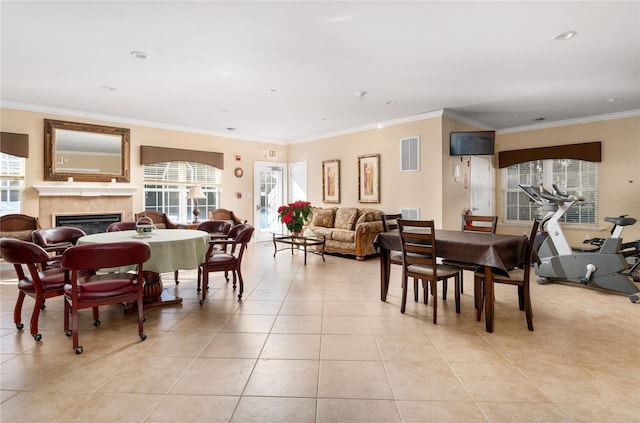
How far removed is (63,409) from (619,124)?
27.9ft

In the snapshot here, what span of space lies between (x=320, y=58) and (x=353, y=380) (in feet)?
10.6

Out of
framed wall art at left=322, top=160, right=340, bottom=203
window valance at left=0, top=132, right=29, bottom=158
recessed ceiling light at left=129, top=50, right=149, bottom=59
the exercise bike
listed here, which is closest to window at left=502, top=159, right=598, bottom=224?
the exercise bike

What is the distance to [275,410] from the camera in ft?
6.11

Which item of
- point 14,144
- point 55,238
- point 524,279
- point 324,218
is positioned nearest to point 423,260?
point 524,279

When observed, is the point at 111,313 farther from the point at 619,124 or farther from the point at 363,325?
Answer: the point at 619,124

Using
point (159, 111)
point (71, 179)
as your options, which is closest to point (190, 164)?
point (159, 111)

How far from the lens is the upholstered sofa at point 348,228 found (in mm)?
6195

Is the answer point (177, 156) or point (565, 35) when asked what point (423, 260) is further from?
point (177, 156)

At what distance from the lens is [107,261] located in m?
2.58

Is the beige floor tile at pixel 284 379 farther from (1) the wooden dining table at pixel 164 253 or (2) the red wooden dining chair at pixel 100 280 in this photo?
(1) the wooden dining table at pixel 164 253

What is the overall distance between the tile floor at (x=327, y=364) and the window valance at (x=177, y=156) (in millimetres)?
3665

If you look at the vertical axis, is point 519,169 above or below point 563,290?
above

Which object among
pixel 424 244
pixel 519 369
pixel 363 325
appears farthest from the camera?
pixel 424 244

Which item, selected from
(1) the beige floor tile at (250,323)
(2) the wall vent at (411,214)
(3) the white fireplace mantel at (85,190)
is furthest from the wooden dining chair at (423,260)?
(3) the white fireplace mantel at (85,190)
